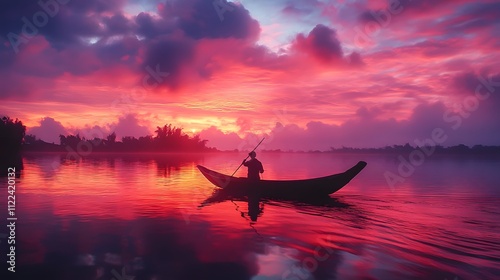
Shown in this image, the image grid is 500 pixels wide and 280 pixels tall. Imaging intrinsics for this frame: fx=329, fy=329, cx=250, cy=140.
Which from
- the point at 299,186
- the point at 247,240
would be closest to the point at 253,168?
the point at 299,186

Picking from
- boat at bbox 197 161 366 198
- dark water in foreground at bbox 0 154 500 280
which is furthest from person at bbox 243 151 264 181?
dark water in foreground at bbox 0 154 500 280

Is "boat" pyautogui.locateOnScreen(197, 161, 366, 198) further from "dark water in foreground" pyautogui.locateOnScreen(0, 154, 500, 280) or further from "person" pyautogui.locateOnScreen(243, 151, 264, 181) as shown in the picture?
"dark water in foreground" pyautogui.locateOnScreen(0, 154, 500, 280)

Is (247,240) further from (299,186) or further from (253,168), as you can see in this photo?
(253,168)

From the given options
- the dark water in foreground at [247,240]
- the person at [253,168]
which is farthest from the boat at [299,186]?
the dark water in foreground at [247,240]

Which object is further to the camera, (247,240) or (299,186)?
(299,186)

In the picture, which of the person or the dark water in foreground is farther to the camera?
the person

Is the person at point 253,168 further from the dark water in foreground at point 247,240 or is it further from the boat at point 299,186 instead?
the dark water in foreground at point 247,240

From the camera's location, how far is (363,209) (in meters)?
18.1

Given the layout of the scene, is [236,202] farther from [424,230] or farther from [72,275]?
[72,275]

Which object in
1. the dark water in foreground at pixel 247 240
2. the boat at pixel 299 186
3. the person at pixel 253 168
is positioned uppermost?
the person at pixel 253 168

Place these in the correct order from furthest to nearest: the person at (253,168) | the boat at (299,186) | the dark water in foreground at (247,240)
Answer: the person at (253,168)
the boat at (299,186)
the dark water in foreground at (247,240)

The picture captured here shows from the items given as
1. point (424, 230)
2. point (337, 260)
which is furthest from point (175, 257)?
point (424, 230)

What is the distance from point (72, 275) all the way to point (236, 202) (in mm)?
12657

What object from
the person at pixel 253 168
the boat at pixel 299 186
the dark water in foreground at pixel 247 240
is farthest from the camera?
the person at pixel 253 168
